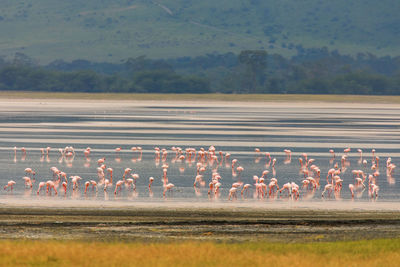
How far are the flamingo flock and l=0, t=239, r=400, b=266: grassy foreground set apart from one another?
10073 millimetres

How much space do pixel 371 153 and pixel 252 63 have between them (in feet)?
499

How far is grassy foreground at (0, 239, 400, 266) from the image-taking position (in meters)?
14.8

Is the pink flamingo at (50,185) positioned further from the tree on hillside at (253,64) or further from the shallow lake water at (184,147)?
the tree on hillside at (253,64)

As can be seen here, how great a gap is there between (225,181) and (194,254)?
15.9 metres

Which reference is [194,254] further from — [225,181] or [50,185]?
[225,181]

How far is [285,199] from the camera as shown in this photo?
2673 centimetres

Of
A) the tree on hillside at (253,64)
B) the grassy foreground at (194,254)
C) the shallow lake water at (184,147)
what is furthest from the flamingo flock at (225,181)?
the tree on hillside at (253,64)

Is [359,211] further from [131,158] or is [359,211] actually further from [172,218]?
[131,158]

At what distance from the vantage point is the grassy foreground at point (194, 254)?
48.6 ft

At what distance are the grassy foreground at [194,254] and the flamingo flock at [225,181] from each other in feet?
33.0

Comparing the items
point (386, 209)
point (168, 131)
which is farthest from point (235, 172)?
point (168, 131)

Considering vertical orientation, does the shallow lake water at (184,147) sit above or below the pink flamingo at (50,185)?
above

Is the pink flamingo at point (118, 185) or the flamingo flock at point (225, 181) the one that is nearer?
the flamingo flock at point (225, 181)

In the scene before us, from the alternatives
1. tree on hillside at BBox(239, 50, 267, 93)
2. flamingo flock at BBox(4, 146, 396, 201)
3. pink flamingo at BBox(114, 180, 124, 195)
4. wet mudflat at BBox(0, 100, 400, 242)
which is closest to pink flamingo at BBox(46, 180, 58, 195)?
flamingo flock at BBox(4, 146, 396, 201)
